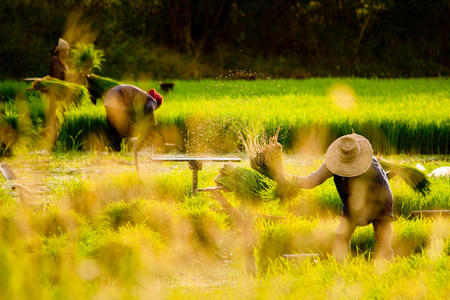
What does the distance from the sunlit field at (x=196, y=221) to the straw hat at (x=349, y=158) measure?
0.50 meters

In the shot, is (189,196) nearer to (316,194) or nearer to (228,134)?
(316,194)

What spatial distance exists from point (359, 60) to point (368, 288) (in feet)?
65.4

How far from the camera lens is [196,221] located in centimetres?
552

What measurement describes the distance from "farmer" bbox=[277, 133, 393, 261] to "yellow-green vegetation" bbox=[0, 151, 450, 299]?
15 centimetres

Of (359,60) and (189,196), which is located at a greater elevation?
(189,196)

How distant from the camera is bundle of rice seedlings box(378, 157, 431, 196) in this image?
5.06 meters

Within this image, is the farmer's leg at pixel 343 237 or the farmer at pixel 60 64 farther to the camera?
the farmer at pixel 60 64

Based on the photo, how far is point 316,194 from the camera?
624 centimetres

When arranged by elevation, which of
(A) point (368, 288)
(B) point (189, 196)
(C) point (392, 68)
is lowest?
(C) point (392, 68)

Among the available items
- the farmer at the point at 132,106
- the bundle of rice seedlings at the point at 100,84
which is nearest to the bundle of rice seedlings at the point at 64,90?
the bundle of rice seedlings at the point at 100,84

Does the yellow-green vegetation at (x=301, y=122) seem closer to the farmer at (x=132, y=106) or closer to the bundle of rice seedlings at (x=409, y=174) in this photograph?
the farmer at (x=132, y=106)

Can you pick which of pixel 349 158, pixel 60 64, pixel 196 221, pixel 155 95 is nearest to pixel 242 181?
pixel 196 221

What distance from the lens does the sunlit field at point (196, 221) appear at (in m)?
3.83

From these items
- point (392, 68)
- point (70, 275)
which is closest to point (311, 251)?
point (70, 275)
